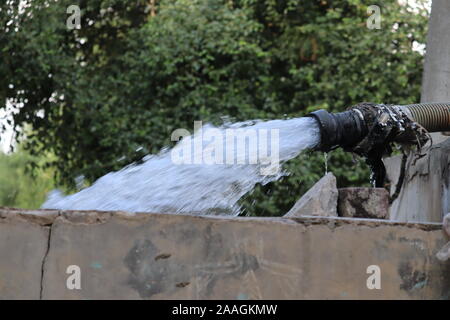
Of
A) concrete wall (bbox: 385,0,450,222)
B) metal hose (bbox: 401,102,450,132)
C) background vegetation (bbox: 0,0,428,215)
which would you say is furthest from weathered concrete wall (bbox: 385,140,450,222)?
background vegetation (bbox: 0,0,428,215)

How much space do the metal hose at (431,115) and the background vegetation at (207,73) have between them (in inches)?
164

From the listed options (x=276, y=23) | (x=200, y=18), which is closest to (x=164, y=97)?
(x=200, y=18)

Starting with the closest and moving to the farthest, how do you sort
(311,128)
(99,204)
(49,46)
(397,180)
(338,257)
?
(338,257)
(99,204)
(311,128)
(397,180)
(49,46)

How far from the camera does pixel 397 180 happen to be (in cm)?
462

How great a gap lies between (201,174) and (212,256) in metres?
1.03

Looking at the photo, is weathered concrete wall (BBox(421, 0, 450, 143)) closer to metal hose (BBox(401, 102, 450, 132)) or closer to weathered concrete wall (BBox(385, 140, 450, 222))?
weathered concrete wall (BBox(385, 140, 450, 222))

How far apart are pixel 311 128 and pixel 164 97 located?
5658mm

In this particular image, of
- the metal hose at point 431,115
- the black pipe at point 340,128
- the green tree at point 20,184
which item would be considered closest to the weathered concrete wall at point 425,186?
the metal hose at point 431,115

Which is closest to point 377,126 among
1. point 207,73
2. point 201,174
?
point 201,174

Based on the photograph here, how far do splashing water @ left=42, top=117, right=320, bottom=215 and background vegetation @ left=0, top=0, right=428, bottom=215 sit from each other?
445 centimetres

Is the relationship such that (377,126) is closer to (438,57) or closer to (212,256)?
(212,256)

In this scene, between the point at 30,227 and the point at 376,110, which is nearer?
the point at 30,227

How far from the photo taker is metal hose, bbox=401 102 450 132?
13.1 feet
